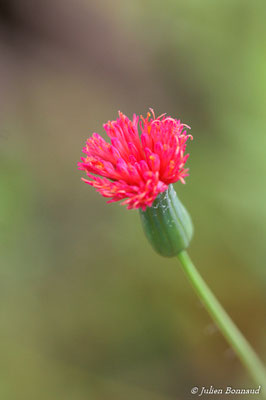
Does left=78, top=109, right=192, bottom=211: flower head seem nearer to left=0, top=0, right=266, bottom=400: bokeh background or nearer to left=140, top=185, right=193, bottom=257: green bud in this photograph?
left=140, top=185, right=193, bottom=257: green bud

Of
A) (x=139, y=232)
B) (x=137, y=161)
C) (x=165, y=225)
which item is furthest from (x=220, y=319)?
(x=139, y=232)

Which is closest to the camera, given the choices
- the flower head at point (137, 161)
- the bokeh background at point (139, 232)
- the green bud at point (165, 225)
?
the flower head at point (137, 161)

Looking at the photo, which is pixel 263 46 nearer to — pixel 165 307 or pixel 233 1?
pixel 233 1

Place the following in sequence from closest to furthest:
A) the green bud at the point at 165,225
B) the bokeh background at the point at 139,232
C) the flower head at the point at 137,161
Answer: the flower head at the point at 137,161, the green bud at the point at 165,225, the bokeh background at the point at 139,232

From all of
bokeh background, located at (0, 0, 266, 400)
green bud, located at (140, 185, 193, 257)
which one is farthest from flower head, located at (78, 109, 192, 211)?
bokeh background, located at (0, 0, 266, 400)

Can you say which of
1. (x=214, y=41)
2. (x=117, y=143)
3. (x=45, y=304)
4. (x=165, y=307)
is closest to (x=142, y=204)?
(x=117, y=143)

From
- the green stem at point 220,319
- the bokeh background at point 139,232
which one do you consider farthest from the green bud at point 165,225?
the bokeh background at point 139,232

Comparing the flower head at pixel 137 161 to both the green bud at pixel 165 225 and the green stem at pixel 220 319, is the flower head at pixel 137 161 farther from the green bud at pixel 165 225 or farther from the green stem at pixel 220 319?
the green stem at pixel 220 319

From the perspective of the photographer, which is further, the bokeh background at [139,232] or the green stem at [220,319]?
the bokeh background at [139,232]
